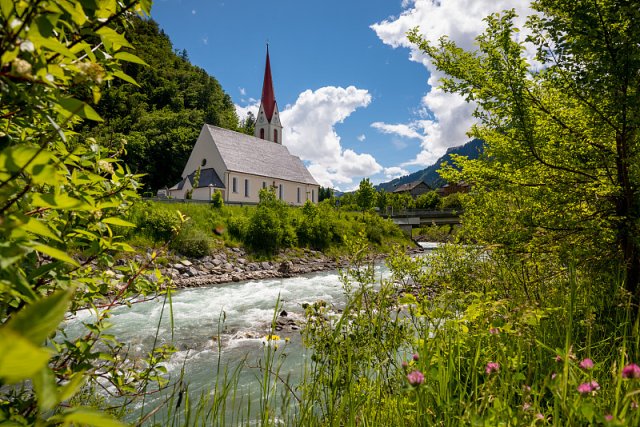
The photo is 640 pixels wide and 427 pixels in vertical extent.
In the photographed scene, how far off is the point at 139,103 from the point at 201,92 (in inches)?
424

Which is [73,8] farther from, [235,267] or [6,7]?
[235,267]

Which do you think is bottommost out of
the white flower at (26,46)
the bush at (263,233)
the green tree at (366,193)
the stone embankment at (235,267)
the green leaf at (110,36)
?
the stone embankment at (235,267)

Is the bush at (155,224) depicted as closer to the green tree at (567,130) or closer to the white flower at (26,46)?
the green tree at (567,130)

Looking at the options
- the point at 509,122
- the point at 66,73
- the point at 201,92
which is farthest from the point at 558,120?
the point at 201,92

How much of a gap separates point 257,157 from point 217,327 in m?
33.8

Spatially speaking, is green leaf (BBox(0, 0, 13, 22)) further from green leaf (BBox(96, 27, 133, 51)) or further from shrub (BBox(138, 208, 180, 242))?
shrub (BBox(138, 208, 180, 242))

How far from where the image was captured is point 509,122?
13.9 feet

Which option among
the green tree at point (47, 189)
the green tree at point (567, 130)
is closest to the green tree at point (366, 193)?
the green tree at point (567, 130)

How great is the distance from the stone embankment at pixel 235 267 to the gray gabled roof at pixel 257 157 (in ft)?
57.7

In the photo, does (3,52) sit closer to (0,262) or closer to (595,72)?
(0,262)

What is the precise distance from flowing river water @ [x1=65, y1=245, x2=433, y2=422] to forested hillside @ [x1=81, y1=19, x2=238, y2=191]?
2529 cm

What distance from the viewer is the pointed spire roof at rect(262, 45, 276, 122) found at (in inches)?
2162

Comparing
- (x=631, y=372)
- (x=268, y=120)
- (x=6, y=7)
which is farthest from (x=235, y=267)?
(x=268, y=120)

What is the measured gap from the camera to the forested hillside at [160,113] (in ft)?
148
